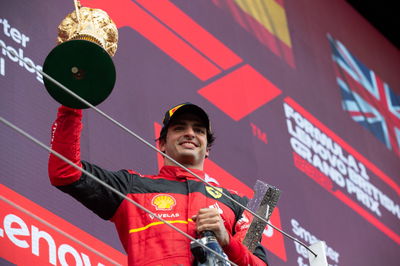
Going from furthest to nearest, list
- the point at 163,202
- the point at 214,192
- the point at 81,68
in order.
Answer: the point at 214,192 → the point at 163,202 → the point at 81,68

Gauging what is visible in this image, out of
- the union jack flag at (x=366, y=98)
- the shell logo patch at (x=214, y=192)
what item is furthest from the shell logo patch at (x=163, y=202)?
the union jack flag at (x=366, y=98)

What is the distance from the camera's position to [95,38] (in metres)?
1.89

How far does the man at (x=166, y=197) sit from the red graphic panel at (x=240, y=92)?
3.93ft

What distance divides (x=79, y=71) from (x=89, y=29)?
11 cm

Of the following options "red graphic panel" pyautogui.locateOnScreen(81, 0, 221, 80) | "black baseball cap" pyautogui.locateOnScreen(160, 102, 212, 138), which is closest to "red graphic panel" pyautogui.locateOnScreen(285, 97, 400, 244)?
"red graphic panel" pyautogui.locateOnScreen(81, 0, 221, 80)

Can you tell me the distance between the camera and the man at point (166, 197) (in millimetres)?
1878

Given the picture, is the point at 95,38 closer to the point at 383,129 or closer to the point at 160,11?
the point at 160,11

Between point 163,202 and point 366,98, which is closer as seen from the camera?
point 163,202

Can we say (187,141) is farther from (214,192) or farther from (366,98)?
(366,98)

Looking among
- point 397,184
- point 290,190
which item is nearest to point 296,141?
point 290,190

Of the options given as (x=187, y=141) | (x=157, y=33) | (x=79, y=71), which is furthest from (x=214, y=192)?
(x=157, y=33)

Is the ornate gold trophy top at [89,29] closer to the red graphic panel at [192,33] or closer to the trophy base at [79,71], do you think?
the trophy base at [79,71]

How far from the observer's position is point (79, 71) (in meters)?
1.86

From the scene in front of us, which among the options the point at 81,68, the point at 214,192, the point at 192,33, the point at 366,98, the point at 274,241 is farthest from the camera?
the point at 366,98
